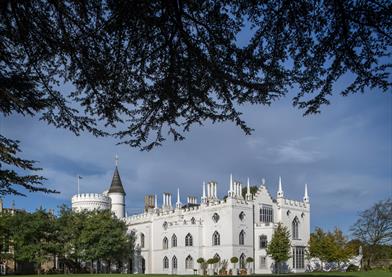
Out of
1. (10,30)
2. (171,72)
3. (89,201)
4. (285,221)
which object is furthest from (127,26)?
(89,201)

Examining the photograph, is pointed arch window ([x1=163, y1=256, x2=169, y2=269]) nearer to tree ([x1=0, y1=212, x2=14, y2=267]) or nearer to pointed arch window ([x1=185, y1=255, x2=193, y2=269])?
pointed arch window ([x1=185, y1=255, x2=193, y2=269])

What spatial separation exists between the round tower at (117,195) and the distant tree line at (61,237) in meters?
10.5

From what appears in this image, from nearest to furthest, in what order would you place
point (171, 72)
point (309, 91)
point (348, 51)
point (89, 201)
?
point (348, 51) → point (309, 91) → point (171, 72) → point (89, 201)

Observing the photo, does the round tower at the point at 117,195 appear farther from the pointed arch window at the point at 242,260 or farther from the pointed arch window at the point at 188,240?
the pointed arch window at the point at 242,260

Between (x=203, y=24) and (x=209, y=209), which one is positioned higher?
(x=203, y=24)

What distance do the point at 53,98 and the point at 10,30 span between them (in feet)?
4.05

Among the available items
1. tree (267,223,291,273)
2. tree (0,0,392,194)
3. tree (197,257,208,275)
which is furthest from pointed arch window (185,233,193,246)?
tree (0,0,392,194)

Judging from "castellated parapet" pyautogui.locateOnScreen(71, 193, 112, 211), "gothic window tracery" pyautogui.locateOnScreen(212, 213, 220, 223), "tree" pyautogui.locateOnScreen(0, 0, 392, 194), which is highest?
"tree" pyautogui.locateOnScreen(0, 0, 392, 194)

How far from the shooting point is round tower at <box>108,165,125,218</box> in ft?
199

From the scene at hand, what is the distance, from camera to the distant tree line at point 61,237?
44.9m

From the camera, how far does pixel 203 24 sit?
555 cm

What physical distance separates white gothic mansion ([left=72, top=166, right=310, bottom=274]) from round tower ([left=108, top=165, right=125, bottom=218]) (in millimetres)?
7416

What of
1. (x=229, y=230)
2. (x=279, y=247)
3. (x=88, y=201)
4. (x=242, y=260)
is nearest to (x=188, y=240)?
(x=229, y=230)

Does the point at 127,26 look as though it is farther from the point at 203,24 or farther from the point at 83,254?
the point at 83,254
